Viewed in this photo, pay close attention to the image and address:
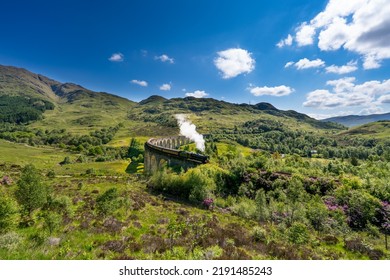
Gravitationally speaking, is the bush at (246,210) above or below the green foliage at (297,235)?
below

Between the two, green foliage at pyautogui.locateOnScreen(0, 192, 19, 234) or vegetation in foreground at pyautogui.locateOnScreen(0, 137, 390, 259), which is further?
green foliage at pyautogui.locateOnScreen(0, 192, 19, 234)

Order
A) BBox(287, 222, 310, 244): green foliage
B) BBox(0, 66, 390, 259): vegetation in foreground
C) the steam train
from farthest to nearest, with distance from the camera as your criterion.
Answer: the steam train < BBox(287, 222, 310, 244): green foliage < BBox(0, 66, 390, 259): vegetation in foreground

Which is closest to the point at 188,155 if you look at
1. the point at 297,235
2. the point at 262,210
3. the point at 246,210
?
the point at 246,210

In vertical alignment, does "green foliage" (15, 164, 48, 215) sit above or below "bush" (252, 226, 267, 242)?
above

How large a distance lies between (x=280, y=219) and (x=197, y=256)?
74.9 ft

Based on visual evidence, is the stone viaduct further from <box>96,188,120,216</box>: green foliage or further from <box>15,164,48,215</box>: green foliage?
<box>15,164,48,215</box>: green foliage

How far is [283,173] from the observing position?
4459 centimetres

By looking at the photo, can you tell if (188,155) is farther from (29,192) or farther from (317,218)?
(29,192)

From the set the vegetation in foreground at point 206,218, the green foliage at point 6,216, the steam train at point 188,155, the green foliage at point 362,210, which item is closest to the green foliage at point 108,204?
the vegetation in foreground at point 206,218

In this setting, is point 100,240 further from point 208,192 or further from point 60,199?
point 208,192

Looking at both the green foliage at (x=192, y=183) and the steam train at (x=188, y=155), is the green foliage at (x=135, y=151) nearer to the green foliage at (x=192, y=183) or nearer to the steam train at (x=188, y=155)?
the steam train at (x=188, y=155)

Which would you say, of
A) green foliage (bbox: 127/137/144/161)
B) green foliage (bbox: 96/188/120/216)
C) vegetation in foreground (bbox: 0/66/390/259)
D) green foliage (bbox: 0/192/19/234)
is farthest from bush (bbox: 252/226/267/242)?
green foliage (bbox: 127/137/144/161)
